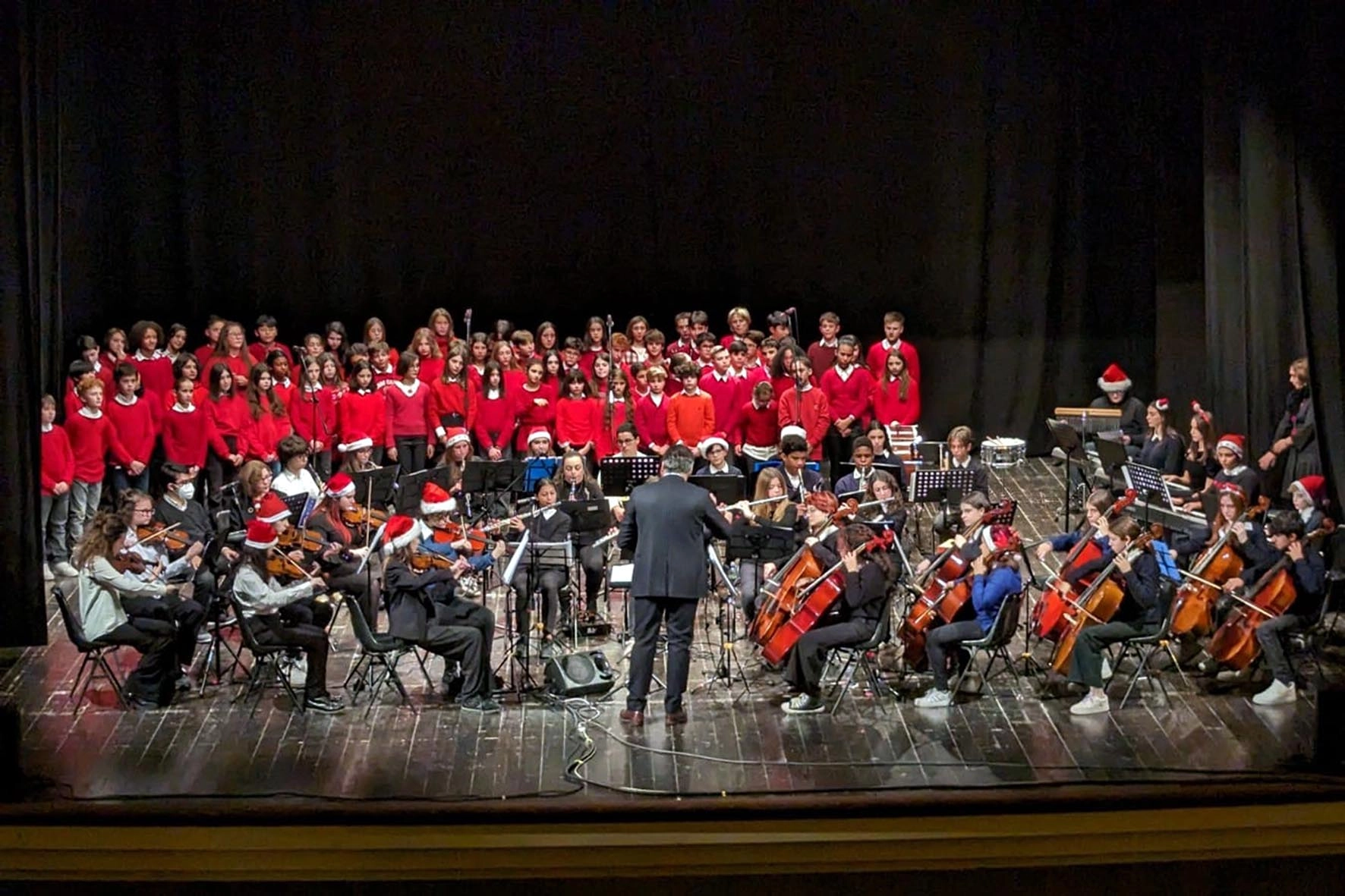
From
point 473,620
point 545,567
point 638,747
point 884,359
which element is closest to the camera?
point 638,747

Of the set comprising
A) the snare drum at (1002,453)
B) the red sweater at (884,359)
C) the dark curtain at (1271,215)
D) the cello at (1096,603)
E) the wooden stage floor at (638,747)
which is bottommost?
the wooden stage floor at (638,747)

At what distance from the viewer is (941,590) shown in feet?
33.5

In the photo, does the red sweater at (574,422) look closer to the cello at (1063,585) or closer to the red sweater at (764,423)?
the red sweater at (764,423)

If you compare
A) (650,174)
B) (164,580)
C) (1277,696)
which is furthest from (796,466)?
(650,174)

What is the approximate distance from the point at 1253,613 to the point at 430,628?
16.0 ft

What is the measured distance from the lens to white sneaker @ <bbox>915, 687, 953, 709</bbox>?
10141 mm

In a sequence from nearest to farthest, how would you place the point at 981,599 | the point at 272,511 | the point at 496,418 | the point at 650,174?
the point at 981,599 → the point at 272,511 → the point at 496,418 → the point at 650,174

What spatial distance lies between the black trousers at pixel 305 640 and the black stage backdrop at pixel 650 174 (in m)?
7.16

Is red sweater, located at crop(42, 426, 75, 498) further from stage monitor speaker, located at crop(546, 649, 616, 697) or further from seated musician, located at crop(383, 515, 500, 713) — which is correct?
stage monitor speaker, located at crop(546, 649, 616, 697)

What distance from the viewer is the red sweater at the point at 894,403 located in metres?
15.0

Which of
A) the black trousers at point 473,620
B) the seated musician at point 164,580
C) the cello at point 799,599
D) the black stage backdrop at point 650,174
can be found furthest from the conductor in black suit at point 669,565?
the black stage backdrop at point 650,174

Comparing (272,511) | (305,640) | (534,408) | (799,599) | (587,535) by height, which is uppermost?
(534,408)

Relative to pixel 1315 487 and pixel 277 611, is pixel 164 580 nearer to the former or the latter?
pixel 277 611

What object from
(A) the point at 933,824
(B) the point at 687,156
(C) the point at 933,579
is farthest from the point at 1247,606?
(B) the point at 687,156
